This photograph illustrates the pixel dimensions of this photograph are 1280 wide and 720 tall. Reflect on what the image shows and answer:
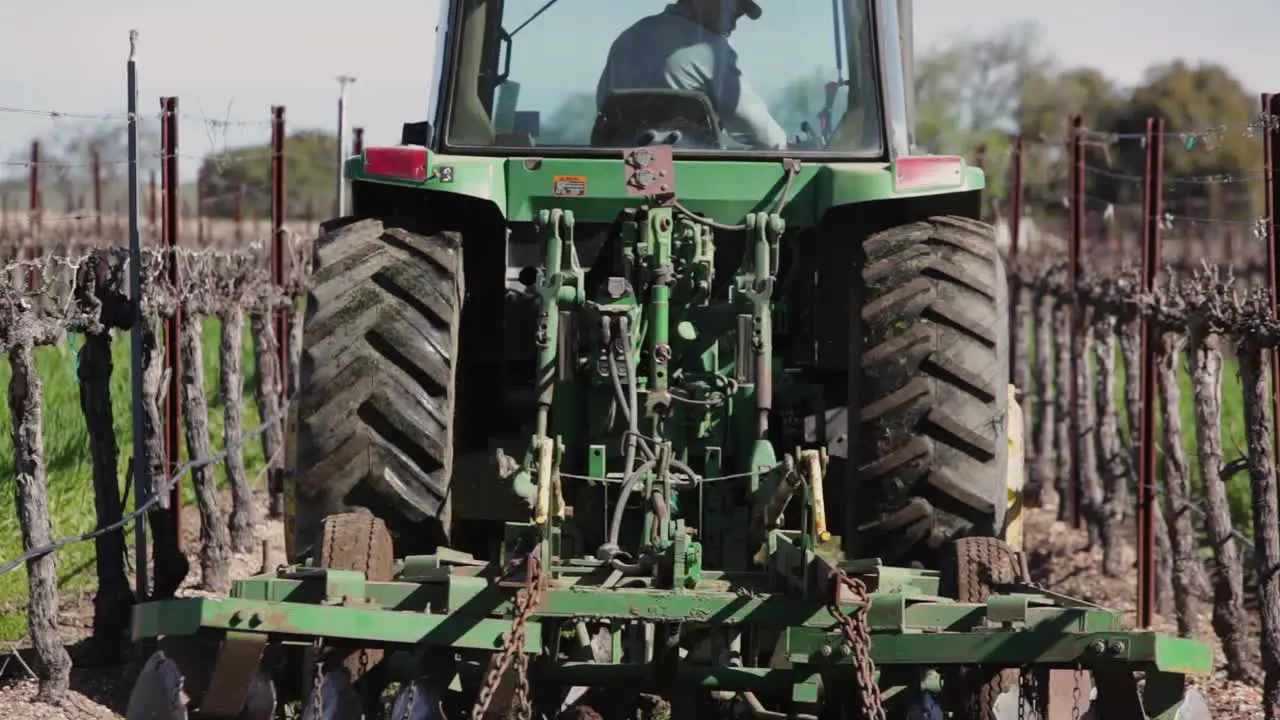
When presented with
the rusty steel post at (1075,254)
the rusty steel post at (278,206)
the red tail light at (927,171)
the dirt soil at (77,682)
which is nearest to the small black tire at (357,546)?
the dirt soil at (77,682)

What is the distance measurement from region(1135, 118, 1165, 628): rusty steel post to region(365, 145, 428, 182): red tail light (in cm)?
490

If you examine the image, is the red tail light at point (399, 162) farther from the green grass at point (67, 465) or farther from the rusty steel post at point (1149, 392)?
the rusty steel post at point (1149, 392)

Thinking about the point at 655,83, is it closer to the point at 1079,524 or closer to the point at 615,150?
the point at 615,150

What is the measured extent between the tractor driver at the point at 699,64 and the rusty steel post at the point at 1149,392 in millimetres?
3930

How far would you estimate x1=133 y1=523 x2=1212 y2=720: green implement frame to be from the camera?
5.19 meters

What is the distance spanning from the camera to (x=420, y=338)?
20.6ft

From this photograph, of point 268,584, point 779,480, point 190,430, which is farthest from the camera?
point 190,430

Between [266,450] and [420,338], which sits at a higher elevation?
[420,338]

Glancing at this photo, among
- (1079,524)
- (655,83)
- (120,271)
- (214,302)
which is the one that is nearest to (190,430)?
(214,302)

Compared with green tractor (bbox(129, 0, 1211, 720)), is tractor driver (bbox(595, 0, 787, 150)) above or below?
above

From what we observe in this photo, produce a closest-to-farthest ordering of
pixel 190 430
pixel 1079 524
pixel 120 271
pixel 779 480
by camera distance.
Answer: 1. pixel 779 480
2. pixel 120 271
3. pixel 190 430
4. pixel 1079 524

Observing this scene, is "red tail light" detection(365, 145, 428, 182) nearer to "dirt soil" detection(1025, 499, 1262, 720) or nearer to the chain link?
the chain link

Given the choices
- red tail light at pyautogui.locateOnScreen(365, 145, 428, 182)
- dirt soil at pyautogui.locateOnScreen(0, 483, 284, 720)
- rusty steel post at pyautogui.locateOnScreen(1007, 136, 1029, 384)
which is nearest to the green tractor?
red tail light at pyautogui.locateOnScreen(365, 145, 428, 182)

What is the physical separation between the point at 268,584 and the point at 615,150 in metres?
2.03
